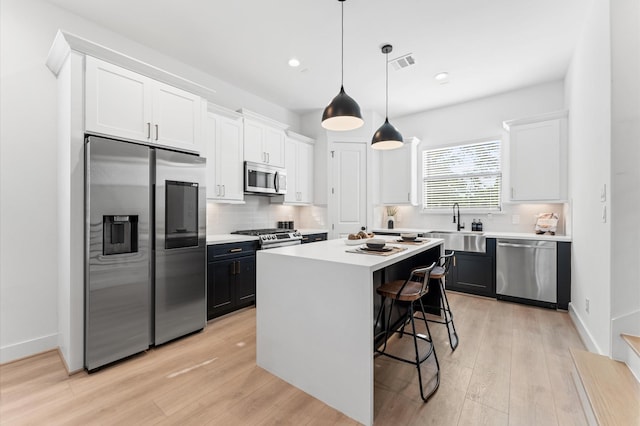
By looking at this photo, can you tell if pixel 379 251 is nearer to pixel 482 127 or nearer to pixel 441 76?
pixel 441 76

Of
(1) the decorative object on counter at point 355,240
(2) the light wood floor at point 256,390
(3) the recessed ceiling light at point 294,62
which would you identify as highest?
(3) the recessed ceiling light at point 294,62

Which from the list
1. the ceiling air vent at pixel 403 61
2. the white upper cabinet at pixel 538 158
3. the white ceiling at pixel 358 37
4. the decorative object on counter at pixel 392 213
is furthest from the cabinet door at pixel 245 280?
the white upper cabinet at pixel 538 158

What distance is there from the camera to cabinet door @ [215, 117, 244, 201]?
372 cm

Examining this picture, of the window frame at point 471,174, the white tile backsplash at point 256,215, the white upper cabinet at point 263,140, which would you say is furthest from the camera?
the window frame at point 471,174

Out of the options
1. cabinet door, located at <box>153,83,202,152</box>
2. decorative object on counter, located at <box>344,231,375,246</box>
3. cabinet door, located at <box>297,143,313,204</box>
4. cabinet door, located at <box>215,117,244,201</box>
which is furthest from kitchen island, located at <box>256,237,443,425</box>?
cabinet door, located at <box>297,143,313,204</box>

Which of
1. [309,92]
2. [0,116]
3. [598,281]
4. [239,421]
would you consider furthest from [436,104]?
[0,116]

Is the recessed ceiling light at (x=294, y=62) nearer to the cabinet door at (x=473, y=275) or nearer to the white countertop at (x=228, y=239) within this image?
the white countertop at (x=228, y=239)

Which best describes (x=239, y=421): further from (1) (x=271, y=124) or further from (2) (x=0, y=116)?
(1) (x=271, y=124)

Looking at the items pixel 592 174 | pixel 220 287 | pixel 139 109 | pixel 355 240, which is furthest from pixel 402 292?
pixel 139 109

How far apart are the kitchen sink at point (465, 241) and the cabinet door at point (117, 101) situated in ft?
13.4

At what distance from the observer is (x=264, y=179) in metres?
4.31

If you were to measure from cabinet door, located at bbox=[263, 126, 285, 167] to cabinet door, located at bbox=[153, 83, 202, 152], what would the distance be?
1377 millimetres

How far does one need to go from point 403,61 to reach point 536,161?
237 cm

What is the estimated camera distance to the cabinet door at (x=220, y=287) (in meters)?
3.20
